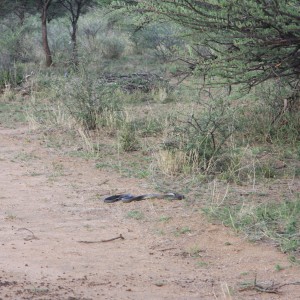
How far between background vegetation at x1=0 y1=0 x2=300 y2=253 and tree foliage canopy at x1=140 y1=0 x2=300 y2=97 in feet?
0.05

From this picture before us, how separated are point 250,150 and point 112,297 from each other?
479 cm

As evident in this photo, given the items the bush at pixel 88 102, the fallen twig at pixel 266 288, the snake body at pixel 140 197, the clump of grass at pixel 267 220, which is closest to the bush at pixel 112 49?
the bush at pixel 88 102

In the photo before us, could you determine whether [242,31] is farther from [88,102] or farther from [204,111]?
[88,102]

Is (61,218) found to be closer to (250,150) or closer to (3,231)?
(3,231)

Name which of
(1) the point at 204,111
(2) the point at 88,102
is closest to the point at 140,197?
(1) the point at 204,111

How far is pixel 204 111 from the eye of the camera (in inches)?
432

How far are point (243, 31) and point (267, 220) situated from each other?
6.26 ft

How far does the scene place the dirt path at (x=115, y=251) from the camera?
4.93 m

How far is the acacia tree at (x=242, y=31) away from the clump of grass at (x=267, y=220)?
1.59 m

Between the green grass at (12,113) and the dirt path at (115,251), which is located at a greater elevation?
the dirt path at (115,251)

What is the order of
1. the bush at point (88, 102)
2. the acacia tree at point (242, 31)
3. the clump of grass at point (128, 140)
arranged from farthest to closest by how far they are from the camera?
the bush at point (88, 102)
the clump of grass at point (128, 140)
the acacia tree at point (242, 31)

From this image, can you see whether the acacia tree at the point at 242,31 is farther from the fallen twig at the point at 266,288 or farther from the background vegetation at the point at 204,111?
the fallen twig at the point at 266,288

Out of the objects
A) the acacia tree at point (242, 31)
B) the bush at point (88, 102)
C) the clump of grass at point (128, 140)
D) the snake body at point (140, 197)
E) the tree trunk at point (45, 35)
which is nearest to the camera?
the acacia tree at point (242, 31)

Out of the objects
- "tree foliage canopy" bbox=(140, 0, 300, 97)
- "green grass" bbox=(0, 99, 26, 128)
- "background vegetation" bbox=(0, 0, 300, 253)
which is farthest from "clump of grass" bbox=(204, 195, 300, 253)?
"green grass" bbox=(0, 99, 26, 128)
